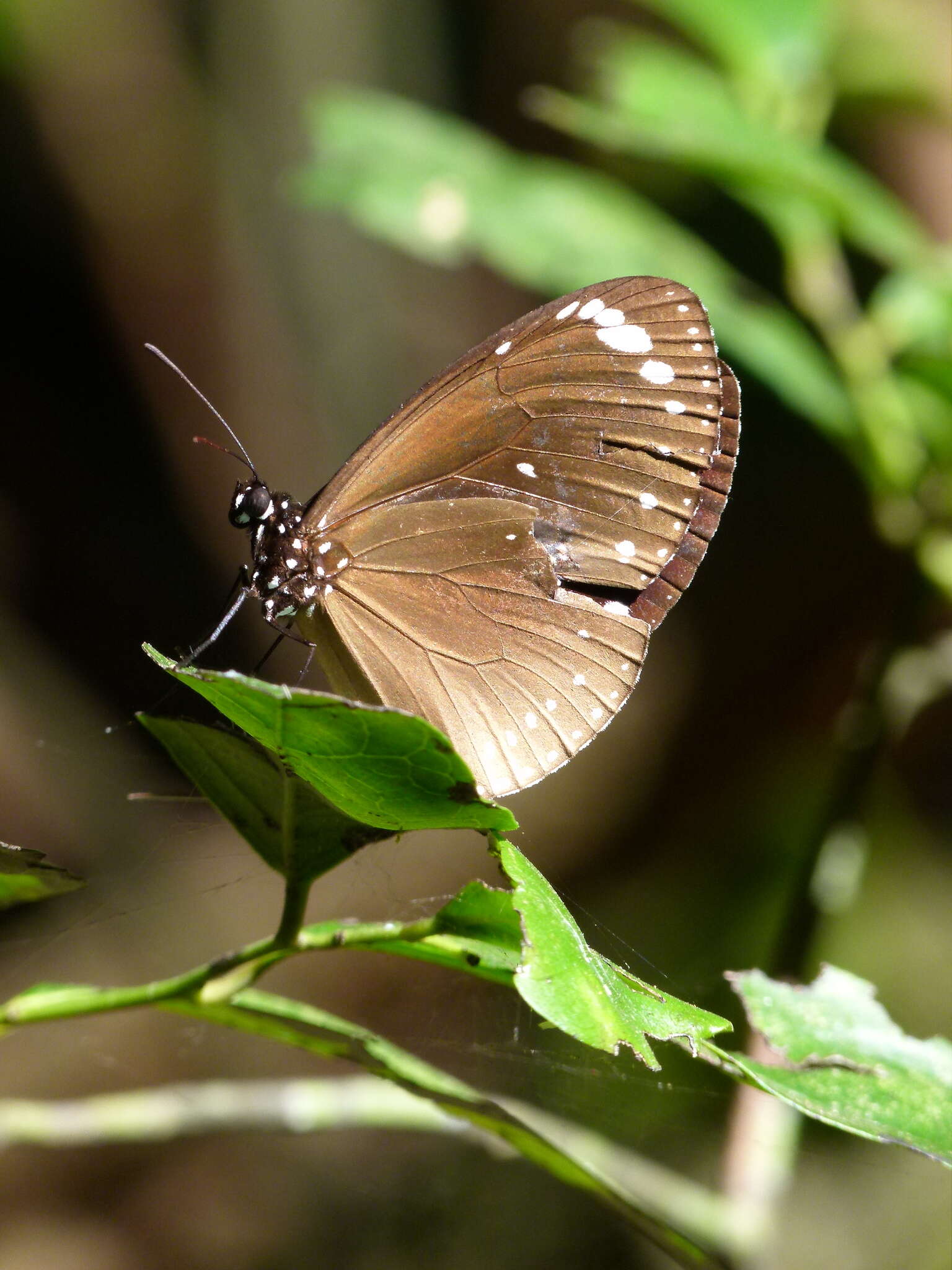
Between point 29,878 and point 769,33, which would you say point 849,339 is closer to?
point 769,33

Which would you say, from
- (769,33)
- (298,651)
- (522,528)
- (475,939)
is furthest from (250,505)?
(769,33)

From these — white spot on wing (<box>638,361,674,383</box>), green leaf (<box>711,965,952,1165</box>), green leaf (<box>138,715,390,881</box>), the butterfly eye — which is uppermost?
white spot on wing (<box>638,361,674,383</box>)

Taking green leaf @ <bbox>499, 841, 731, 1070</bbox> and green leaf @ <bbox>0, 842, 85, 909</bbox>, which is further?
green leaf @ <bbox>0, 842, 85, 909</bbox>

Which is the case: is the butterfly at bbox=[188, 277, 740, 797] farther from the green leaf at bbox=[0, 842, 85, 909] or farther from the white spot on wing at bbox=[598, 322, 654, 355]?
the green leaf at bbox=[0, 842, 85, 909]

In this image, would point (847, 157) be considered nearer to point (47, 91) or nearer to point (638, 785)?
point (638, 785)

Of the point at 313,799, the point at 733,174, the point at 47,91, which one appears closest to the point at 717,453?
the point at 733,174

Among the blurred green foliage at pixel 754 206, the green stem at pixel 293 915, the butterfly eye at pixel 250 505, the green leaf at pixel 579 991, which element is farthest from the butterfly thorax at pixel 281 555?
the blurred green foliage at pixel 754 206

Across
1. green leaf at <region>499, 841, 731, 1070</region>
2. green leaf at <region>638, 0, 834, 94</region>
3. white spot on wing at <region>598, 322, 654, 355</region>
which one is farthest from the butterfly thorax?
green leaf at <region>638, 0, 834, 94</region>

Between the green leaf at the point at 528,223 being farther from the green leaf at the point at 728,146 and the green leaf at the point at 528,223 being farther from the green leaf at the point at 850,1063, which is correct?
the green leaf at the point at 850,1063
